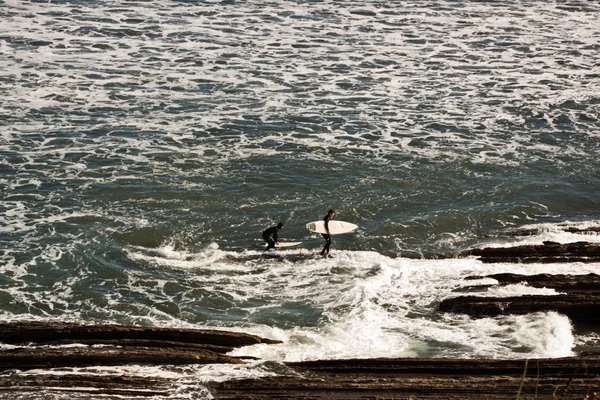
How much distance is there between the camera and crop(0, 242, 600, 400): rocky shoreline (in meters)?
15.1

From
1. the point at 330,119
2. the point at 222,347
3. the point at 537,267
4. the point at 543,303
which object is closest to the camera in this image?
the point at 222,347

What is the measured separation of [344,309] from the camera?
2039cm

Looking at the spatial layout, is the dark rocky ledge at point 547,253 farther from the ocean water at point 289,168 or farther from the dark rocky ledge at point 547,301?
the dark rocky ledge at point 547,301

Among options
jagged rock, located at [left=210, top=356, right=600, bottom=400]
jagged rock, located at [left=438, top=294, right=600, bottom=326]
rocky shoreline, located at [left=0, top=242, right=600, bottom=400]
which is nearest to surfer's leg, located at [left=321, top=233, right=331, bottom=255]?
jagged rock, located at [left=438, top=294, right=600, bottom=326]

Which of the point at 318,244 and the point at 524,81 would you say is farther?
the point at 524,81

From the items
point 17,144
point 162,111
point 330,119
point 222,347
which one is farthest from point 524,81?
point 222,347

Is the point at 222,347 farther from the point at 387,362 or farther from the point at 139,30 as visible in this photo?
the point at 139,30

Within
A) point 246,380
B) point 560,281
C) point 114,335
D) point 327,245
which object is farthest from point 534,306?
Answer: point 114,335

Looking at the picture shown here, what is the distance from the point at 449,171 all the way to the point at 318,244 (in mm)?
7372

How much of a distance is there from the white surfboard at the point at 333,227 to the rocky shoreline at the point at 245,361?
18.6 feet

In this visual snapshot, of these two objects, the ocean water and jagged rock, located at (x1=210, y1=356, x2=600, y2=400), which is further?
the ocean water

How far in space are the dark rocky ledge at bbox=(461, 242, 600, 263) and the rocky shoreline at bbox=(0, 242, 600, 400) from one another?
260 centimetres

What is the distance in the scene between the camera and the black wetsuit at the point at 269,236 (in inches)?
926

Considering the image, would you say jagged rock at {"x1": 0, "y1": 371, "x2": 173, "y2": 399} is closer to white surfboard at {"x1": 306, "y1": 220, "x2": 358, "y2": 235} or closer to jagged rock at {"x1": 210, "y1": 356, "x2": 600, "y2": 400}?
jagged rock at {"x1": 210, "y1": 356, "x2": 600, "y2": 400}
